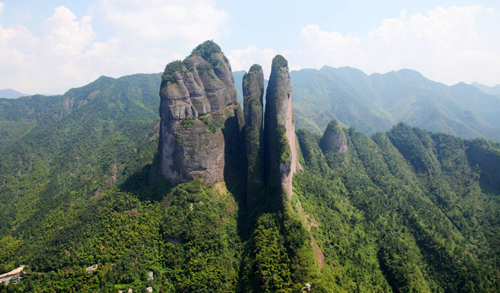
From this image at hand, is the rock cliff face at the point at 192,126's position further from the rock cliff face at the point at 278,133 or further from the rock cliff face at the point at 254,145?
the rock cliff face at the point at 278,133

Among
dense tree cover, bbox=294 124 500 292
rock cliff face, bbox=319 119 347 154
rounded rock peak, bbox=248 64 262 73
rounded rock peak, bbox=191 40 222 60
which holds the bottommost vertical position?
dense tree cover, bbox=294 124 500 292

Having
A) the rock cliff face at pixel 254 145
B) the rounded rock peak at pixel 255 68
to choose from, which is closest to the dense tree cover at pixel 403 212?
the rock cliff face at pixel 254 145

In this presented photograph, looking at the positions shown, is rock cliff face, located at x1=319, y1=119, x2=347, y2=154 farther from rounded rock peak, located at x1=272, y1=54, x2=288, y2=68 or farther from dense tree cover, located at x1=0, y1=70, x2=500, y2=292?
rounded rock peak, located at x1=272, y1=54, x2=288, y2=68

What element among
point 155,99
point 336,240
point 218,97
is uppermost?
point 155,99

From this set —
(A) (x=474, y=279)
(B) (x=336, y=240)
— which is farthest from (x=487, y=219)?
(B) (x=336, y=240)

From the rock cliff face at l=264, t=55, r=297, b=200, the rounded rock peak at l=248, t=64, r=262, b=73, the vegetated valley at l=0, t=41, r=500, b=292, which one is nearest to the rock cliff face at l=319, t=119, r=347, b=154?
the vegetated valley at l=0, t=41, r=500, b=292

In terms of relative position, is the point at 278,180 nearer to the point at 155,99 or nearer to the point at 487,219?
the point at 487,219

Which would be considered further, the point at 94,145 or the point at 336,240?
the point at 94,145
